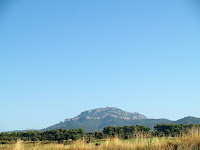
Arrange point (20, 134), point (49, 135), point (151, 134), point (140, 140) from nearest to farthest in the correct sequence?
point (140, 140) → point (151, 134) → point (49, 135) → point (20, 134)

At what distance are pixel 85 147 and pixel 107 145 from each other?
3.98ft

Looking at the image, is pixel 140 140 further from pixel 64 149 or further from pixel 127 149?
pixel 64 149

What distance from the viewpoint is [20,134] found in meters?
102

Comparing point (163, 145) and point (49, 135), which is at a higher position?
point (163, 145)

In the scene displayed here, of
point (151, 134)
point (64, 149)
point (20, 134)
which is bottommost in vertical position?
point (20, 134)

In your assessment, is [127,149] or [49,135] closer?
[127,149]

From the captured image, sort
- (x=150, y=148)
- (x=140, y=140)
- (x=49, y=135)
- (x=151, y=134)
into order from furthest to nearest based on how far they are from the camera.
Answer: (x=49, y=135), (x=151, y=134), (x=140, y=140), (x=150, y=148)

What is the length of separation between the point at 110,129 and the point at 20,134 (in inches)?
1675

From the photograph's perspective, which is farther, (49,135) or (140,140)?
(49,135)

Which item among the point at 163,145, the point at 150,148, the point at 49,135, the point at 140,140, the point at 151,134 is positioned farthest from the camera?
the point at 49,135

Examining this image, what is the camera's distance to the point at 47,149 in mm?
12477

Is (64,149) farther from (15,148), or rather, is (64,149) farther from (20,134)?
(20,134)

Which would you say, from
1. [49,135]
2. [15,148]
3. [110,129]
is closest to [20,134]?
[49,135]

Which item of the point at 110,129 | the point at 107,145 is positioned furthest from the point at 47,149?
the point at 110,129
